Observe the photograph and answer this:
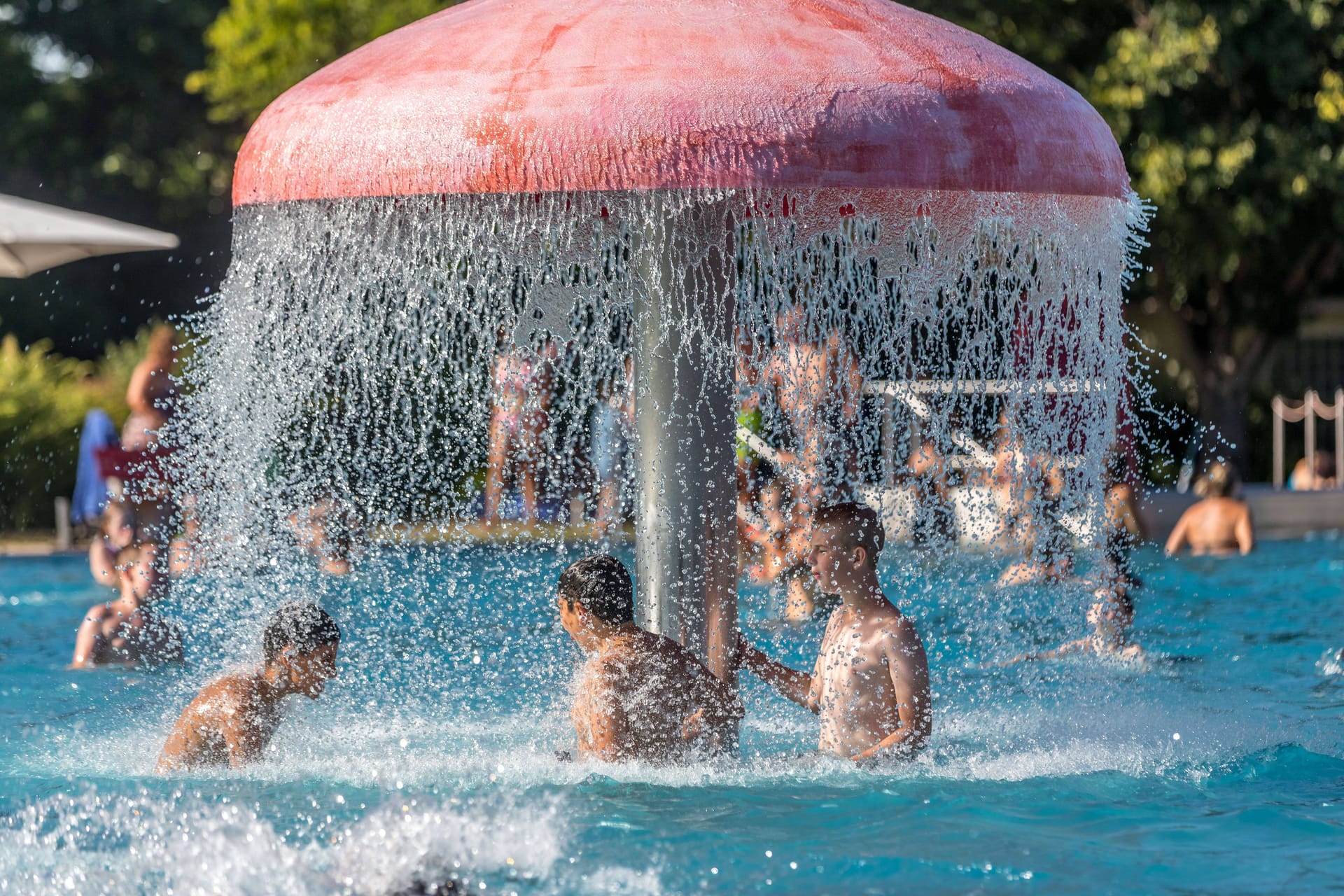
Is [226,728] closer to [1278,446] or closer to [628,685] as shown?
[628,685]

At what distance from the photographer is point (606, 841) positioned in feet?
15.9

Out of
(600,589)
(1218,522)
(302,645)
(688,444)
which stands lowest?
(1218,522)

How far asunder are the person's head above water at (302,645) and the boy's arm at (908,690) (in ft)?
6.02

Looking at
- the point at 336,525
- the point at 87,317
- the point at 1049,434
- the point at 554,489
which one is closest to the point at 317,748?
the point at 1049,434

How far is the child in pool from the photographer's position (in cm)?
912

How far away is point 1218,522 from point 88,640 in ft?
30.7

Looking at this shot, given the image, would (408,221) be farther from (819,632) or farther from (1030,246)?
(819,632)

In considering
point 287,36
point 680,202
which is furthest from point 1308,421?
point 680,202

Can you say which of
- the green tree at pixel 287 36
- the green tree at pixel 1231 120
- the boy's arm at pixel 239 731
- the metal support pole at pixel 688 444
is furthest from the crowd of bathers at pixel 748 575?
the green tree at pixel 287 36

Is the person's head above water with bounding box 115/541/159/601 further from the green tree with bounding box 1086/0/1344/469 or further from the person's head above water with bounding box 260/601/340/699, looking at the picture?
the green tree with bounding box 1086/0/1344/469

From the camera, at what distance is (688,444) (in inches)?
217

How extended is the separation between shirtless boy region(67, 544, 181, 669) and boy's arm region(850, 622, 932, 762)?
5.02 m

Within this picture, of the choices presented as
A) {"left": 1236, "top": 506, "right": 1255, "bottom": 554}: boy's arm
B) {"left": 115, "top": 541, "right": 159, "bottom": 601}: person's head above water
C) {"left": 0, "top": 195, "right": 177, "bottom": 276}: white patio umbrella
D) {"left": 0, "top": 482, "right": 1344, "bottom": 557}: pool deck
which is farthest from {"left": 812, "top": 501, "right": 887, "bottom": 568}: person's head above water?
{"left": 1236, "top": 506, "right": 1255, "bottom": 554}: boy's arm

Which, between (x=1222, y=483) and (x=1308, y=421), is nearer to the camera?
(x=1222, y=483)
